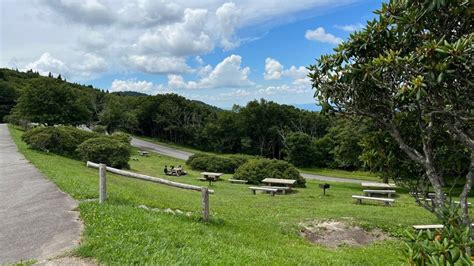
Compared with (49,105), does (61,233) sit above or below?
below

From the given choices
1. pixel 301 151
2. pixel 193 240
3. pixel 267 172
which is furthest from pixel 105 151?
pixel 301 151

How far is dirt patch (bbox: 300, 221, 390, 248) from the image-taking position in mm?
9844

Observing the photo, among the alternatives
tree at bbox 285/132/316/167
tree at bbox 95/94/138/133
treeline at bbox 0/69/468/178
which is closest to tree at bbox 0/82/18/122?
treeline at bbox 0/69/468/178

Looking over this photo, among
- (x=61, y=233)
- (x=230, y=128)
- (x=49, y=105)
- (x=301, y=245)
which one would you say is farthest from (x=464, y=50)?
(x=230, y=128)

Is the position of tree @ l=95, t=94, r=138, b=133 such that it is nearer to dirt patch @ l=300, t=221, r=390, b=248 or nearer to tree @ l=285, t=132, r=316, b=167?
tree @ l=285, t=132, r=316, b=167

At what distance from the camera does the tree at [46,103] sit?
118ft

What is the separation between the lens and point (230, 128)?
67250 mm

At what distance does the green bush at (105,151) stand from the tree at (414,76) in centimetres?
2051

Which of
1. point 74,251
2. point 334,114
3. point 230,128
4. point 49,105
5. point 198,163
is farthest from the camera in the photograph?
point 230,128

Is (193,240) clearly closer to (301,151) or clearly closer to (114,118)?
(301,151)

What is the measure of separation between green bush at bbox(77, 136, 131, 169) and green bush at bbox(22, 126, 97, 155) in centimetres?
132

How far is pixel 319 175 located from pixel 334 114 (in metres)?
36.0

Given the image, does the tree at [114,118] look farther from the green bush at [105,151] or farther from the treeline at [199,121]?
the green bush at [105,151]

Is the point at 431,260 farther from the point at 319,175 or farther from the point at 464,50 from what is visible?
the point at 319,175
